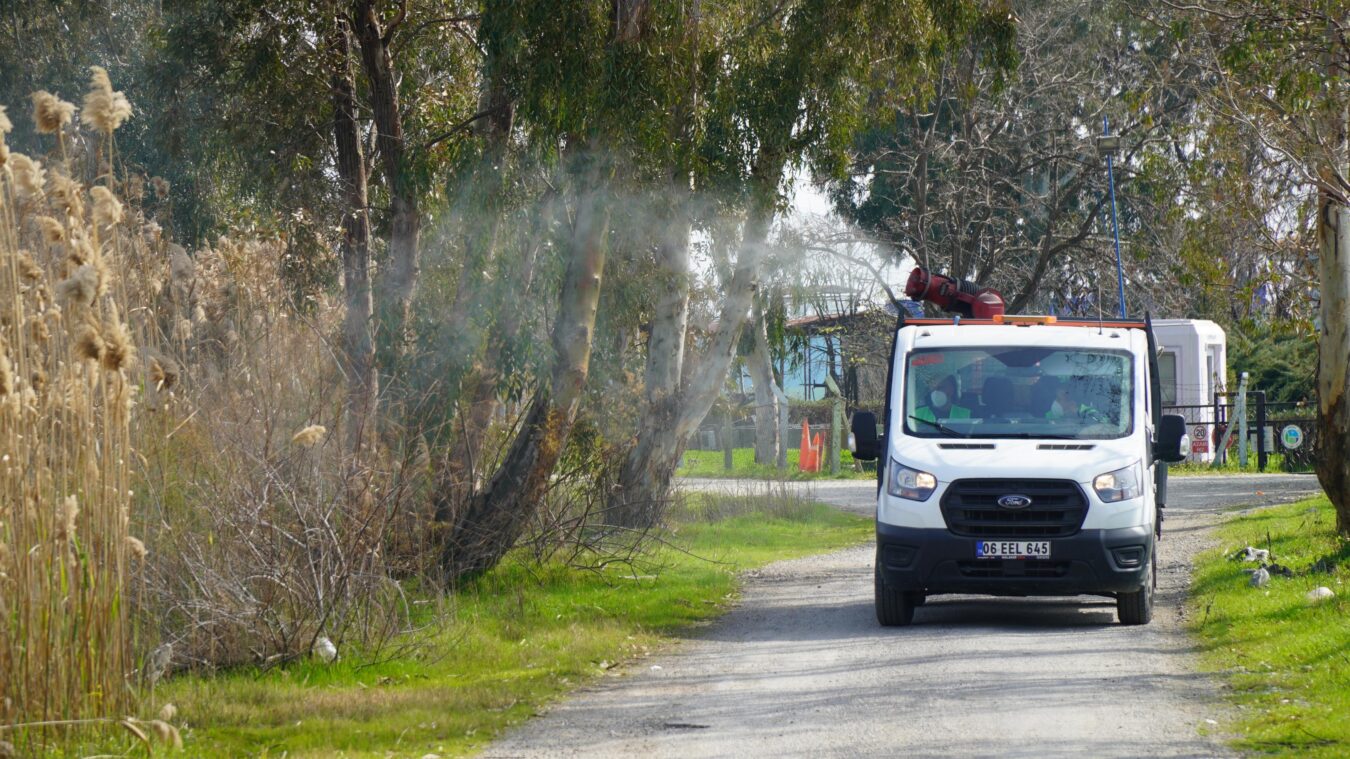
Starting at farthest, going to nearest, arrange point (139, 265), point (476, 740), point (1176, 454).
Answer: point (1176, 454), point (139, 265), point (476, 740)

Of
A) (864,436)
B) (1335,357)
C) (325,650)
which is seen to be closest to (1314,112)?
(1335,357)

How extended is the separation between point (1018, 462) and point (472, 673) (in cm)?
406

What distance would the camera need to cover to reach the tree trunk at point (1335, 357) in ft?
46.4

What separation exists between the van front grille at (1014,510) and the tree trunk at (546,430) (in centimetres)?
382

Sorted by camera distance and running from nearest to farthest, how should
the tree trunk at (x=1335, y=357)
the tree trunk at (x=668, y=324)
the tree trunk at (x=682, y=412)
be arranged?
the tree trunk at (x=1335, y=357), the tree trunk at (x=682, y=412), the tree trunk at (x=668, y=324)

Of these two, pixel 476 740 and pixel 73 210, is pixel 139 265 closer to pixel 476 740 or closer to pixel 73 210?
pixel 73 210

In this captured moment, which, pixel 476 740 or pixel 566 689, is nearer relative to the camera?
pixel 476 740

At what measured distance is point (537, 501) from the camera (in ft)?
45.7

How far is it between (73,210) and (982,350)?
7107 mm

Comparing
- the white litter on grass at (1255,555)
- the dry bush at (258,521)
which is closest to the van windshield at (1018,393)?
the white litter on grass at (1255,555)

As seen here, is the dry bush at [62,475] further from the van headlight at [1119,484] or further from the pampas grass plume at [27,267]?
the van headlight at [1119,484]

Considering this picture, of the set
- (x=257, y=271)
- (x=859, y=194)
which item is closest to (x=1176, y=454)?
(x=257, y=271)

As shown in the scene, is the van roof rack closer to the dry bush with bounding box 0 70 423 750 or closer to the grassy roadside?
the grassy roadside

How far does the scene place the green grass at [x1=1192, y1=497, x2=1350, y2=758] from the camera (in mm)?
7684
